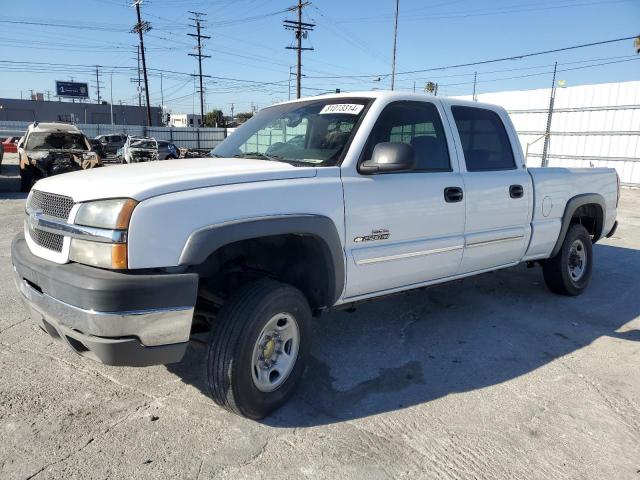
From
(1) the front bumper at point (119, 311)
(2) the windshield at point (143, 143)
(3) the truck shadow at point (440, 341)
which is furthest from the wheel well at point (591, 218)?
(2) the windshield at point (143, 143)

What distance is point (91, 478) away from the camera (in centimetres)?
239

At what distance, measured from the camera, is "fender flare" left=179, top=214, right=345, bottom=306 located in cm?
251

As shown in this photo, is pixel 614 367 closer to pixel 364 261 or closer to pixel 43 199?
pixel 364 261

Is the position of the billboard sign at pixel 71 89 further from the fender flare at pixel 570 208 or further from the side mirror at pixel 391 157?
the side mirror at pixel 391 157

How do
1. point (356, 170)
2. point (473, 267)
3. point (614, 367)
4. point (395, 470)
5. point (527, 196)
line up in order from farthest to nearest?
point (527, 196)
point (473, 267)
point (614, 367)
point (356, 170)
point (395, 470)

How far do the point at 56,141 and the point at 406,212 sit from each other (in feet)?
43.1

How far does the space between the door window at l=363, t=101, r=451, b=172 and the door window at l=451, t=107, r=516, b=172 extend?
0.26 m

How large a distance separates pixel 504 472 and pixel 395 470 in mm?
553

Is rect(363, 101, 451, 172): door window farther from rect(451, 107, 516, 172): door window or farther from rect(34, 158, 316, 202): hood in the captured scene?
rect(34, 158, 316, 202): hood

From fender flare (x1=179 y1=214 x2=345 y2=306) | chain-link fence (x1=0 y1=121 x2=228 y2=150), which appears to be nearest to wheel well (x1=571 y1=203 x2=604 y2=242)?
→ fender flare (x1=179 y1=214 x2=345 y2=306)

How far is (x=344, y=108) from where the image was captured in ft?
11.8

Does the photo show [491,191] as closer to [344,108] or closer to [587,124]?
[344,108]

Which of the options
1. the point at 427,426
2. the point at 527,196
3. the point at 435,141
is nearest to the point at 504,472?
the point at 427,426

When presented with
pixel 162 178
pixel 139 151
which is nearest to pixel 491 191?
pixel 162 178
